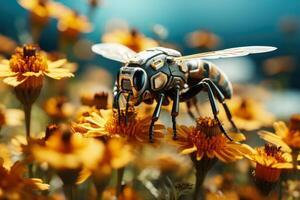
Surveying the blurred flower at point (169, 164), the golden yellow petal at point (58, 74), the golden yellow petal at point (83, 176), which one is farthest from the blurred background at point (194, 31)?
the golden yellow petal at point (83, 176)

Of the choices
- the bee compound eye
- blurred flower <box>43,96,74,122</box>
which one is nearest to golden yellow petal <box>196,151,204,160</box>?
the bee compound eye

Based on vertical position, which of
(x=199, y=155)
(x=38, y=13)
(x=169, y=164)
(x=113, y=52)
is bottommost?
(x=169, y=164)

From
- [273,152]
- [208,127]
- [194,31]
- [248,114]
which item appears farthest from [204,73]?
[194,31]

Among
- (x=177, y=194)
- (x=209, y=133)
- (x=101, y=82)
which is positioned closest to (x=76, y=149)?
(x=177, y=194)

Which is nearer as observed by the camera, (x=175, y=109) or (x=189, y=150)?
(x=189, y=150)

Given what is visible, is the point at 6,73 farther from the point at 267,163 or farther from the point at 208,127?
the point at 267,163

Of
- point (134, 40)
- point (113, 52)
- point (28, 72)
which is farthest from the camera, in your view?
point (134, 40)

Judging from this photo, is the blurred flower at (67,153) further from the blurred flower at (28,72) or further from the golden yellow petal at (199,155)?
the blurred flower at (28,72)

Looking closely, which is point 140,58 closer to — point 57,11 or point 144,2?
point 57,11
